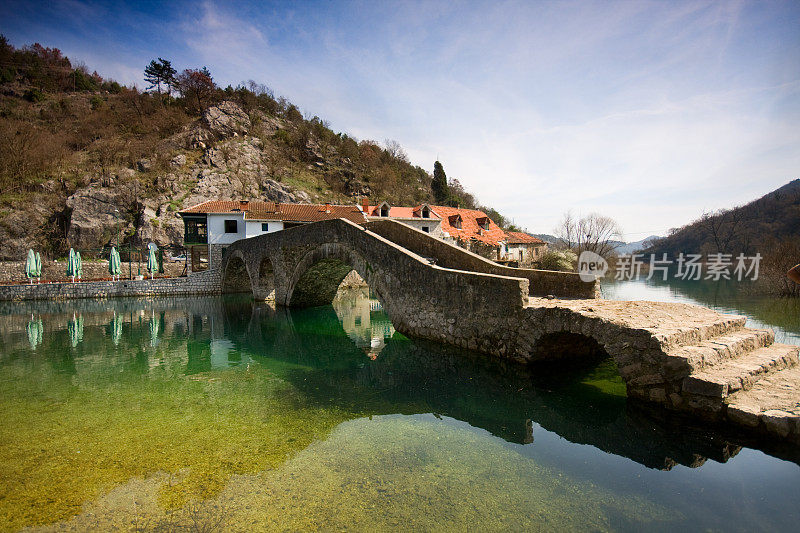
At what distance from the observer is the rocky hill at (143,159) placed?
35594 millimetres

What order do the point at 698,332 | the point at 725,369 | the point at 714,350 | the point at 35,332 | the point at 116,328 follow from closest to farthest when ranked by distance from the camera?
the point at 725,369 → the point at 714,350 → the point at 698,332 → the point at 35,332 → the point at 116,328

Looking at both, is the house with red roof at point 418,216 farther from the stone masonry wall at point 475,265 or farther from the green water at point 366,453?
the green water at point 366,453

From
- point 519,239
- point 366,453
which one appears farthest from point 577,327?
point 519,239

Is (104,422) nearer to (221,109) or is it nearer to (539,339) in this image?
(539,339)

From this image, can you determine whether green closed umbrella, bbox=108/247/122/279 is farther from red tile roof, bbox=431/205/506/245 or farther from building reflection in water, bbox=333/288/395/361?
red tile roof, bbox=431/205/506/245

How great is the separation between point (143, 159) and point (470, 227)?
36.4 m

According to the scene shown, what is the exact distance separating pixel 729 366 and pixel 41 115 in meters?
70.4

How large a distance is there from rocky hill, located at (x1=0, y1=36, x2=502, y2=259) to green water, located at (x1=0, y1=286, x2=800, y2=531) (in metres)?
33.1

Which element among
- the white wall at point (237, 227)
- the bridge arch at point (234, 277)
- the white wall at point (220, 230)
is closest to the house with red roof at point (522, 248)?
the white wall at point (237, 227)

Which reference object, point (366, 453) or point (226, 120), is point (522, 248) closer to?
point (366, 453)

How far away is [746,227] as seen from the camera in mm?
44500

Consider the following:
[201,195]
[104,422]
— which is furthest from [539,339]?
[201,195]

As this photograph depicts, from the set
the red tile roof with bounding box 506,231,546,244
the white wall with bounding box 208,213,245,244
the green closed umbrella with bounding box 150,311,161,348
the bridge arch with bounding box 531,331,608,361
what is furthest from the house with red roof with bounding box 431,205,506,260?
the bridge arch with bounding box 531,331,608,361

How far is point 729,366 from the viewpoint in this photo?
18.6 feet
